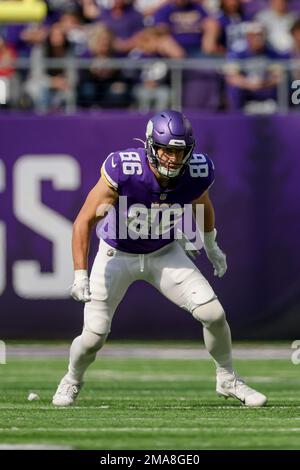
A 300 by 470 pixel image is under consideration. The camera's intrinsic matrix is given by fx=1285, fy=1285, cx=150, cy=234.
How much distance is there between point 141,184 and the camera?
24.3ft

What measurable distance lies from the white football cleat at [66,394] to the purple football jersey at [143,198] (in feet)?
2.92

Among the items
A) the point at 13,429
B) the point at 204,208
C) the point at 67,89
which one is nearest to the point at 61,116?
the point at 67,89

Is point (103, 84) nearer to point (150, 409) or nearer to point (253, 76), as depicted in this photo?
point (253, 76)

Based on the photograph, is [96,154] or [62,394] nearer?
[62,394]

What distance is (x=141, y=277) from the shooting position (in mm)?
Result: 7590

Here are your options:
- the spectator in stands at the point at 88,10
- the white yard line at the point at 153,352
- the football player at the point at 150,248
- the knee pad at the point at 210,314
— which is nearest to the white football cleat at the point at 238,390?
the football player at the point at 150,248

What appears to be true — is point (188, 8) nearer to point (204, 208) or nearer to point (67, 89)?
point (67, 89)

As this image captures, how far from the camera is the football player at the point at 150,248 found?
24.0 ft

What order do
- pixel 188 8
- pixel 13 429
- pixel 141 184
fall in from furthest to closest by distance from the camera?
pixel 188 8 < pixel 141 184 < pixel 13 429

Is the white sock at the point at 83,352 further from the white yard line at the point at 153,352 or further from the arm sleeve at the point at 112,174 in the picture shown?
the white yard line at the point at 153,352

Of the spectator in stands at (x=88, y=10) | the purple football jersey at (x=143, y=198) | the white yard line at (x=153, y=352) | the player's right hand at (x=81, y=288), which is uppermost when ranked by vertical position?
the spectator in stands at (x=88, y=10)

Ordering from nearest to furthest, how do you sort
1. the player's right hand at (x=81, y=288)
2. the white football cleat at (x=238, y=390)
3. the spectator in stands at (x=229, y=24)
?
the player's right hand at (x=81, y=288)
the white football cleat at (x=238, y=390)
the spectator in stands at (x=229, y=24)

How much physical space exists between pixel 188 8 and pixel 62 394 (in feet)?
21.3

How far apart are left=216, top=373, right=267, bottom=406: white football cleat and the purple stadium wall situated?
464 centimetres
